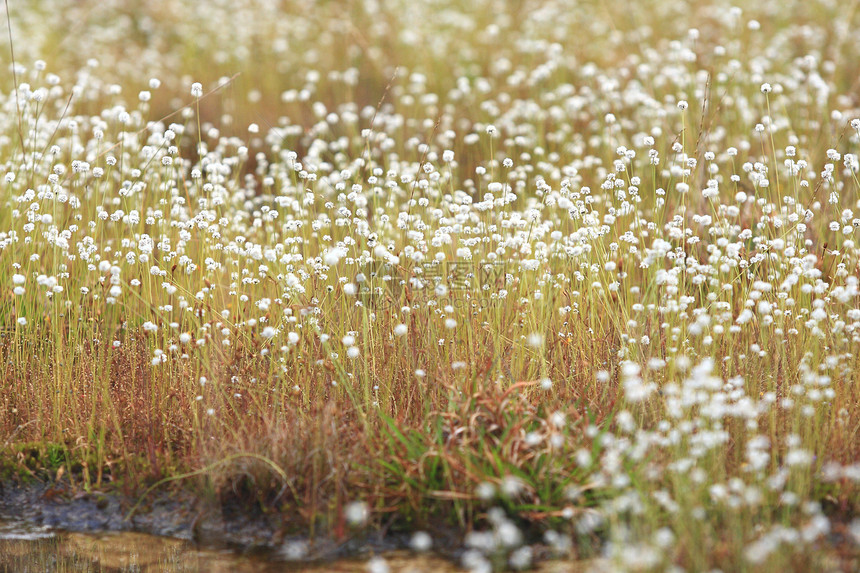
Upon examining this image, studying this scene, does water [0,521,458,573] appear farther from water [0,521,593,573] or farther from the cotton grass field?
Result: the cotton grass field

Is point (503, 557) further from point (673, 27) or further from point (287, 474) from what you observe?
point (673, 27)

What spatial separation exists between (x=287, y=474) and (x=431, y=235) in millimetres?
1803

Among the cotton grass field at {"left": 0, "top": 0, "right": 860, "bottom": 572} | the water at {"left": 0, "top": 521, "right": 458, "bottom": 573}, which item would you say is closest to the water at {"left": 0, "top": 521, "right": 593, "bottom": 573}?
the water at {"left": 0, "top": 521, "right": 458, "bottom": 573}

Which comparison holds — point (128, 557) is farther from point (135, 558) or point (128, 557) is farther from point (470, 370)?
point (470, 370)

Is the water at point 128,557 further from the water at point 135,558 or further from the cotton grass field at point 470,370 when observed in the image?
the cotton grass field at point 470,370

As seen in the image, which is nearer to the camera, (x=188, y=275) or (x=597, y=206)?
(x=188, y=275)

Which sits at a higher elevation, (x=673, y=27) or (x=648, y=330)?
(x=673, y=27)

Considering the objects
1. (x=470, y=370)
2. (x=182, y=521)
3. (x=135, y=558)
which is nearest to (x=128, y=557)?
(x=135, y=558)

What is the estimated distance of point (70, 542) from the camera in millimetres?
3873

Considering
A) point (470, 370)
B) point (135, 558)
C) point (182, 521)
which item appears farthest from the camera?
point (470, 370)

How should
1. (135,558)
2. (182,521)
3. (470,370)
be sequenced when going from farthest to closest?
(470,370), (182,521), (135,558)

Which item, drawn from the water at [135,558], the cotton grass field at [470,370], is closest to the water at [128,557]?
the water at [135,558]

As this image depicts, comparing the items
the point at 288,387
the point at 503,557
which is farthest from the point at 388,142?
the point at 503,557

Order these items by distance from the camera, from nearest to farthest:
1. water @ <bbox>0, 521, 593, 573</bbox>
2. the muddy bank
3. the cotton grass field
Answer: the cotton grass field, water @ <bbox>0, 521, 593, 573</bbox>, the muddy bank
